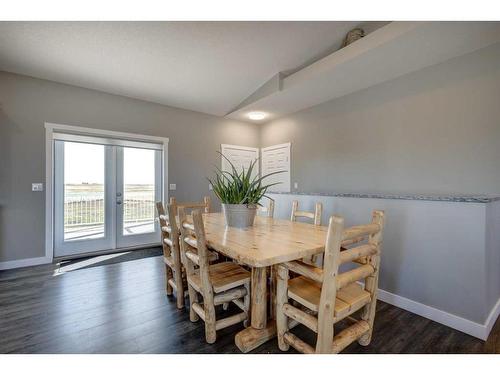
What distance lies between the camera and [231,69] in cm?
323

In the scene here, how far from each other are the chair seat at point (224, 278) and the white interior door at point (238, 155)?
321cm

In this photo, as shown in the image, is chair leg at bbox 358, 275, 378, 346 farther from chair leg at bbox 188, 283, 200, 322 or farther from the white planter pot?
chair leg at bbox 188, 283, 200, 322

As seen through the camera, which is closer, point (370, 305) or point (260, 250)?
point (260, 250)

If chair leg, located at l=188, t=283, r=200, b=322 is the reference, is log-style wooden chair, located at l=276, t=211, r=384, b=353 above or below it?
above

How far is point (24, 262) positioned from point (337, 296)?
154 inches

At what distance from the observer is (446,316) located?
5.97 feet

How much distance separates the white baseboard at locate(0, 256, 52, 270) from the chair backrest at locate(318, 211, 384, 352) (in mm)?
3750

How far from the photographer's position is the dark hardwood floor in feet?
5.08

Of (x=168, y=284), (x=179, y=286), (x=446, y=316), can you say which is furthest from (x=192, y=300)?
(x=446, y=316)

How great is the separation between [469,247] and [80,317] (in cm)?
300

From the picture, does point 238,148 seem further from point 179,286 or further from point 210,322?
point 210,322

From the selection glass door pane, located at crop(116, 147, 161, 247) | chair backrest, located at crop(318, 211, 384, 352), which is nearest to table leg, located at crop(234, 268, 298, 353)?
chair backrest, located at crop(318, 211, 384, 352)
